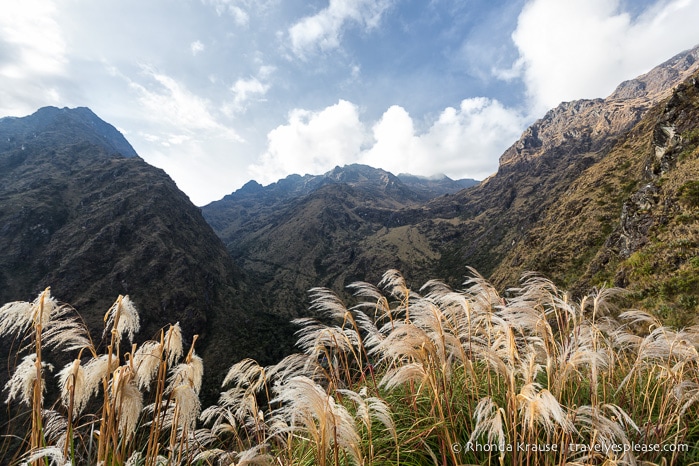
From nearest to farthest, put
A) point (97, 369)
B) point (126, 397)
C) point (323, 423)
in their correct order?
point (323, 423), point (126, 397), point (97, 369)

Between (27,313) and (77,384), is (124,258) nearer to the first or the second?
(27,313)

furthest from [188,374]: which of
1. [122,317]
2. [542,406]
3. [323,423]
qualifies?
[542,406]

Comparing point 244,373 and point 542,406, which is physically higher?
point 542,406

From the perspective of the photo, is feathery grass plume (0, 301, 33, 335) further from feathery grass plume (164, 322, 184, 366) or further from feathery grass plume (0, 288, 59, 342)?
feathery grass plume (164, 322, 184, 366)

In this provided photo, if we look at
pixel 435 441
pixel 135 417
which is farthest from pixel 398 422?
pixel 135 417

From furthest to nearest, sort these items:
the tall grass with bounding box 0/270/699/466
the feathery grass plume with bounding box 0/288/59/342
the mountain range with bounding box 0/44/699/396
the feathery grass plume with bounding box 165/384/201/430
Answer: the mountain range with bounding box 0/44/699/396 → the feathery grass plume with bounding box 165/384/201/430 → the feathery grass plume with bounding box 0/288/59/342 → the tall grass with bounding box 0/270/699/466

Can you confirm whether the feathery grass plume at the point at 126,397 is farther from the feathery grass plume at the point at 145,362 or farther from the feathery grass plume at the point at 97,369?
the feathery grass plume at the point at 145,362

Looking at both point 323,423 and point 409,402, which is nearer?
point 323,423

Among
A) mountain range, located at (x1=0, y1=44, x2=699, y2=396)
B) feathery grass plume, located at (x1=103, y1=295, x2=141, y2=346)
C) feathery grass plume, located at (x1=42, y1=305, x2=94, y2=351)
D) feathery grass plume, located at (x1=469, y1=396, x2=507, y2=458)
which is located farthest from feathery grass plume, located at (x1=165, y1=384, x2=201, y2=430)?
mountain range, located at (x1=0, y1=44, x2=699, y2=396)

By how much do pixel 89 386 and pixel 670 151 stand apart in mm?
54588

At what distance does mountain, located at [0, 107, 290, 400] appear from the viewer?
108812mm

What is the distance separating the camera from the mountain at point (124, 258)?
357ft

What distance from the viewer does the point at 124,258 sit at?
124 meters

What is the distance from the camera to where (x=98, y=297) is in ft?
356
